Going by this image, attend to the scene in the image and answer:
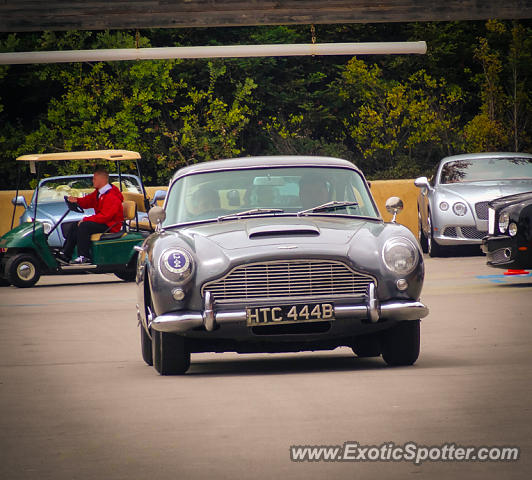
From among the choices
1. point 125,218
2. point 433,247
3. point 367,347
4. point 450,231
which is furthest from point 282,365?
point 433,247

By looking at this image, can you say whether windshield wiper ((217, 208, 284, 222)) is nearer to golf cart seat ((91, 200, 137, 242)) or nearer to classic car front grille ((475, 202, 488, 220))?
golf cart seat ((91, 200, 137, 242))

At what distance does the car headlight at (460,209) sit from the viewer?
2145cm

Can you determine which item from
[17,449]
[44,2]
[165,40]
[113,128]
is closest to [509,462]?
[17,449]

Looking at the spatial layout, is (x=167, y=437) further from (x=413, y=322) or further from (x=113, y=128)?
(x=113, y=128)

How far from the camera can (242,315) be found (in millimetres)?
8844

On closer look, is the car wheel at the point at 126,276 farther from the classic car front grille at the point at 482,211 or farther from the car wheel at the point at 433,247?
the classic car front grille at the point at 482,211

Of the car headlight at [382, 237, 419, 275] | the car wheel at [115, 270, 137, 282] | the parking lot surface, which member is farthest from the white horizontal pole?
the car headlight at [382, 237, 419, 275]

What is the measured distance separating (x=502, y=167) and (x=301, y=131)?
2023 cm

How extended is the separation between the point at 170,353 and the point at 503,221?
7884 mm

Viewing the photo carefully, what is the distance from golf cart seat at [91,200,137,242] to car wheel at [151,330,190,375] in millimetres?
9241

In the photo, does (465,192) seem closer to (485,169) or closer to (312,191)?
(485,169)

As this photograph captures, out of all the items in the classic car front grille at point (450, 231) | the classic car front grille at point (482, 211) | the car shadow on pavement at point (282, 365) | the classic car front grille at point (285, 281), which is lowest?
the classic car front grille at point (450, 231)

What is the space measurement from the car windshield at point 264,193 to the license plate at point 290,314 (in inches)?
50.1

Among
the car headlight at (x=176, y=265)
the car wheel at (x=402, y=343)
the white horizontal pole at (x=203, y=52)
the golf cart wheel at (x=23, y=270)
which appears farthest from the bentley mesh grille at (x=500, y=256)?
the white horizontal pole at (x=203, y=52)
